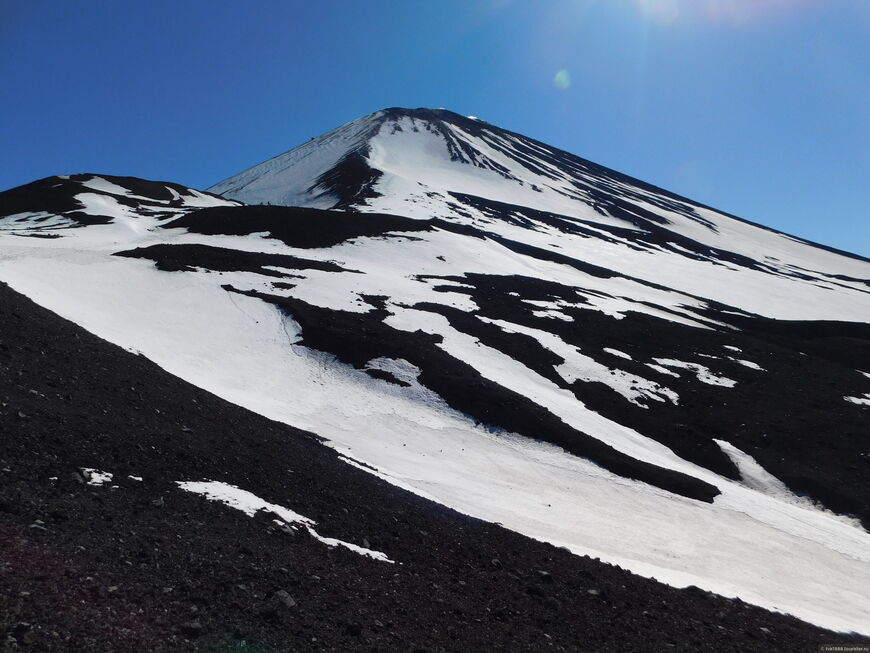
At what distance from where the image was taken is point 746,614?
1245cm

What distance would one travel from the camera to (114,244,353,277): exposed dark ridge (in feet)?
132

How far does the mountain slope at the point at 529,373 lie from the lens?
19.0 meters

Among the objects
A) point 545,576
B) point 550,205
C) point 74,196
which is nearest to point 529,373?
point 545,576

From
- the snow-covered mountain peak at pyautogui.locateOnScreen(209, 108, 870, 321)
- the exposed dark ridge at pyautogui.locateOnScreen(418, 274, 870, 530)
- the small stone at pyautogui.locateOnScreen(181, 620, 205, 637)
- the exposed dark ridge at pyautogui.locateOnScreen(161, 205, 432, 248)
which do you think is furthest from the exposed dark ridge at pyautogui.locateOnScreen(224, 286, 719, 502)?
the snow-covered mountain peak at pyautogui.locateOnScreen(209, 108, 870, 321)

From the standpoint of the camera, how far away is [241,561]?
324 inches

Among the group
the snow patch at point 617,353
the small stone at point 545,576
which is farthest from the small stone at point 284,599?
the snow patch at point 617,353

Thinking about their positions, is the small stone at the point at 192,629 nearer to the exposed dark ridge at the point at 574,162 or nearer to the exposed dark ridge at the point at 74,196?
the exposed dark ridge at the point at 74,196

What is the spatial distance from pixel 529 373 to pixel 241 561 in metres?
25.3

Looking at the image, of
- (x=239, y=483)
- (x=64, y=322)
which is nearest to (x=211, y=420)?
(x=239, y=483)

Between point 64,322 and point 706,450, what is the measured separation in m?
28.9

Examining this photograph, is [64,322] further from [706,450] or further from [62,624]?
[706,450]

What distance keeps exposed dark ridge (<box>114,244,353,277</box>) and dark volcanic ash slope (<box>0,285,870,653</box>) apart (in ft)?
81.2

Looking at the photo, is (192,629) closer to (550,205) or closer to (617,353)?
(617,353)

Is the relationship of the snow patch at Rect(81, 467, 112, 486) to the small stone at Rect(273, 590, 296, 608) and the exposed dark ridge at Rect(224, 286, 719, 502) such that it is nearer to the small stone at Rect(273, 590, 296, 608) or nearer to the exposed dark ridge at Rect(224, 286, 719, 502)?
the small stone at Rect(273, 590, 296, 608)
